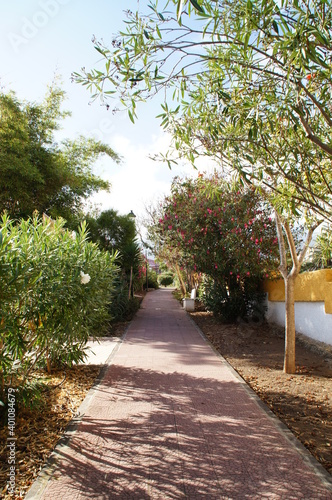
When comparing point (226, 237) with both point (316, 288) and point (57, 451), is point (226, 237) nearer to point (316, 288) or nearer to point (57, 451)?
point (316, 288)

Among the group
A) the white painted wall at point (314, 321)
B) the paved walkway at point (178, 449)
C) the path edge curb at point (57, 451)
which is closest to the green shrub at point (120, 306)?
the white painted wall at point (314, 321)

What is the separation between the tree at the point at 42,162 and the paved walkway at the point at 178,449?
369 inches

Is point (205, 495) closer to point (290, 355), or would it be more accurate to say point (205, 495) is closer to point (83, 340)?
point (83, 340)

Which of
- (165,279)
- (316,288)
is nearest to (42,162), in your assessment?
(316,288)

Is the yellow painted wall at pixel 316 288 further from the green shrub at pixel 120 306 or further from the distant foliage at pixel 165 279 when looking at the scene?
the distant foliage at pixel 165 279

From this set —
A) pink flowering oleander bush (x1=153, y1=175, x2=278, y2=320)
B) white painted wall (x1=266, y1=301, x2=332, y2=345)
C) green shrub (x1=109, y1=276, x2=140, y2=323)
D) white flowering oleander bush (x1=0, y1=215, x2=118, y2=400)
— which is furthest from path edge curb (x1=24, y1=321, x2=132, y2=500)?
green shrub (x1=109, y1=276, x2=140, y2=323)

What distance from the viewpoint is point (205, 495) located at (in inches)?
106

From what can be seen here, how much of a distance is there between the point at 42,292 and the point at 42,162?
38.7ft

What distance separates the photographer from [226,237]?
1030 centimetres

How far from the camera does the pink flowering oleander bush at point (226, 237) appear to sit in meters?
A: 10.1

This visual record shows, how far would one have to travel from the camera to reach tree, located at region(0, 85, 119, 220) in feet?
41.2

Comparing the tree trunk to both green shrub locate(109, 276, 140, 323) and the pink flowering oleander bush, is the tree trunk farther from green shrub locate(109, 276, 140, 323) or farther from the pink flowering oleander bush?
green shrub locate(109, 276, 140, 323)

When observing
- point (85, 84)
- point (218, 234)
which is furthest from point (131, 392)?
point (218, 234)

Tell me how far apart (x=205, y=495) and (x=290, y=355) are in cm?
403
